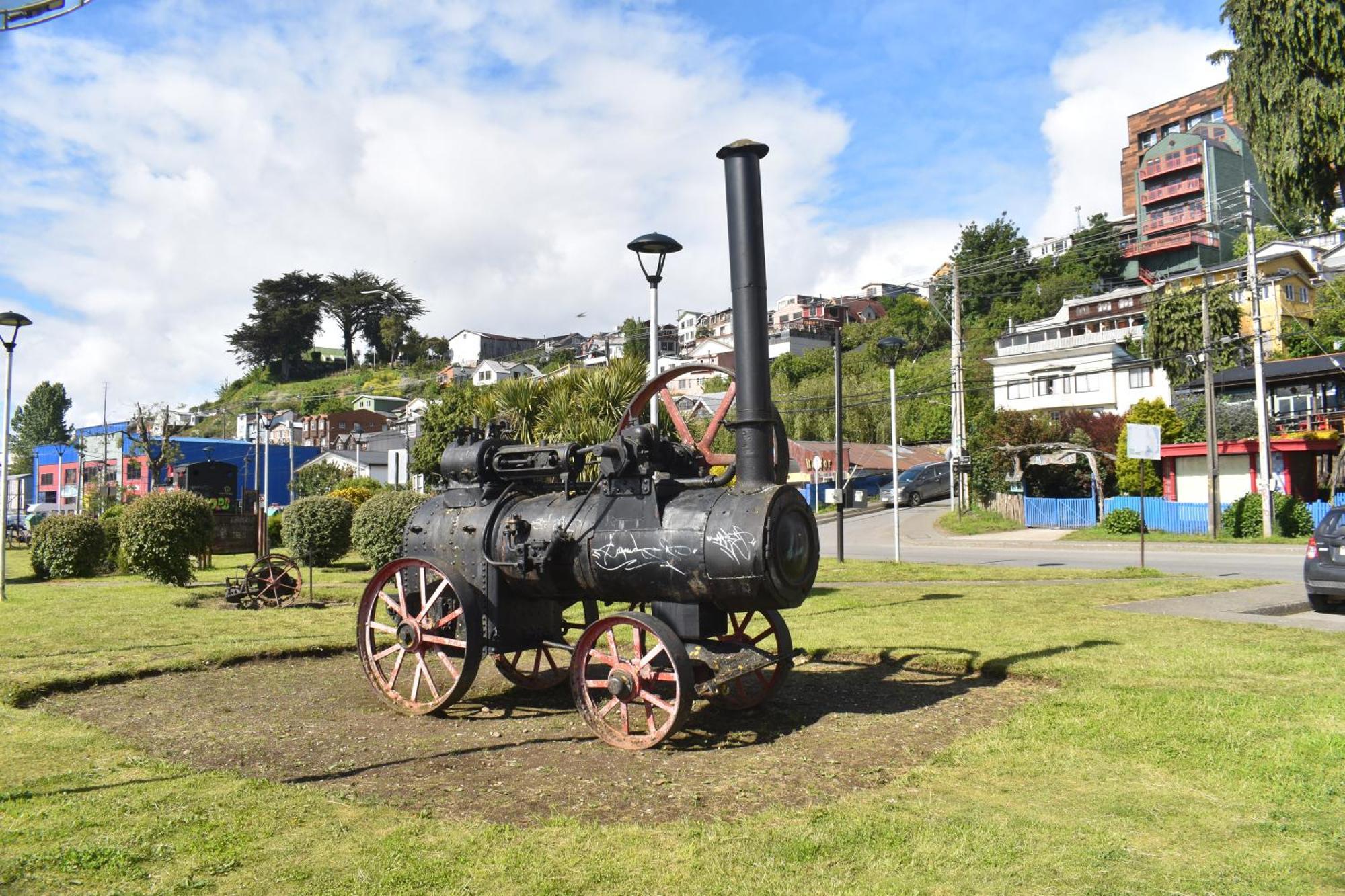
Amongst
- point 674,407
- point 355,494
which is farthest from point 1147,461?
point 674,407

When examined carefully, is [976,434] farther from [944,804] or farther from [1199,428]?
[944,804]

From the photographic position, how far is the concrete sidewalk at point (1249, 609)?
12.4 metres

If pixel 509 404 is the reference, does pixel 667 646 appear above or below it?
below

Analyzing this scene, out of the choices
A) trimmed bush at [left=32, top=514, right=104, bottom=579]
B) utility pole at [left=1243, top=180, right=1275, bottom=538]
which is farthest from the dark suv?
trimmed bush at [left=32, top=514, right=104, bottom=579]

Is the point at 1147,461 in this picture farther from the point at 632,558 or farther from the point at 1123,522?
the point at 632,558

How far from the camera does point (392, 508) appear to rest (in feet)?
66.8

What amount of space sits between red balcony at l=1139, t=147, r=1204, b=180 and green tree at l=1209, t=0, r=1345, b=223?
194 feet

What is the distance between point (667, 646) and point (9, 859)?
3955 mm

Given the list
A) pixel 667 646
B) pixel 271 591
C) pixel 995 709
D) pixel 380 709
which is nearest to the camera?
pixel 667 646

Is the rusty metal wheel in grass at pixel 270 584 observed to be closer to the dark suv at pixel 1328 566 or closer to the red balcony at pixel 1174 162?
the dark suv at pixel 1328 566

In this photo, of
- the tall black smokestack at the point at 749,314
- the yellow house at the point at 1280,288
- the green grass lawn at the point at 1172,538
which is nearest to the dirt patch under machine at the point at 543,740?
the tall black smokestack at the point at 749,314

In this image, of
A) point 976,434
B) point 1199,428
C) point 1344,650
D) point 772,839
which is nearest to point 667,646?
point 772,839

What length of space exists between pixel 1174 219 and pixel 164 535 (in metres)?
76.3

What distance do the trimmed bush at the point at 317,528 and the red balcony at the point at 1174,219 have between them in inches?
2694
